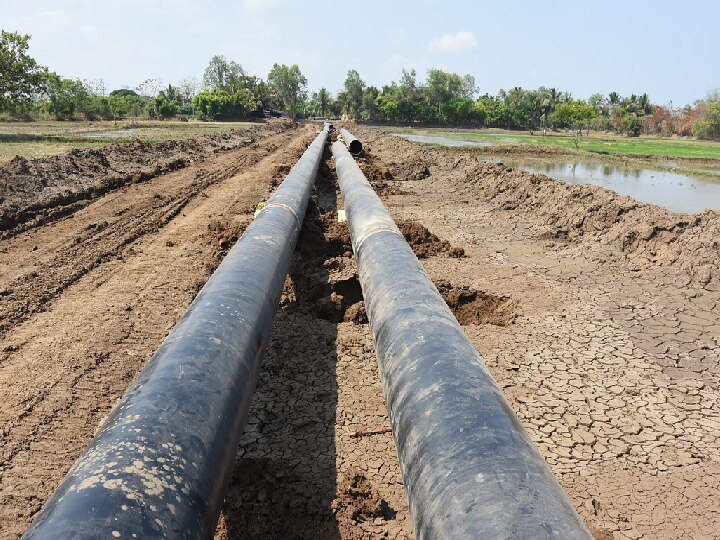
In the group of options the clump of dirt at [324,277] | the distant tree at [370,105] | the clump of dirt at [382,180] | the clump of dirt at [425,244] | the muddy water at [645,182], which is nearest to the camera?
the clump of dirt at [324,277]

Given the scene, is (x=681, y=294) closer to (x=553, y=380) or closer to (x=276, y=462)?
(x=553, y=380)

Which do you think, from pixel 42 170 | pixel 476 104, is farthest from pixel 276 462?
pixel 476 104

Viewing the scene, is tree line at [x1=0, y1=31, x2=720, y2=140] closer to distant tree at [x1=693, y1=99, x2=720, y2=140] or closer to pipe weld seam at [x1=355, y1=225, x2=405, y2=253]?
distant tree at [x1=693, y1=99, x2=720, y2=140]

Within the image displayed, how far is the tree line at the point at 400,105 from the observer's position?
6388 cm

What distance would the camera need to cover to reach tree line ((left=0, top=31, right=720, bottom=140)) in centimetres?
6388

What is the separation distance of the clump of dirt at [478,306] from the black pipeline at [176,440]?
148 inches

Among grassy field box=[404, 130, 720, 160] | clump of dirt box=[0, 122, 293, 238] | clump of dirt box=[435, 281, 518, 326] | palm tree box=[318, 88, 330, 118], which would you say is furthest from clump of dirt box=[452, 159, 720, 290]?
palm tree box=[318, 88, 330, 118]

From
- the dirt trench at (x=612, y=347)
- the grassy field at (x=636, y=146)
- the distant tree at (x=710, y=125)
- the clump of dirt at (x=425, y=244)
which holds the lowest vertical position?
the dirt trench at (x=612, y=347)

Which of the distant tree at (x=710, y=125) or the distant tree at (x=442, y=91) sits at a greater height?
the distant tree at (x=442, y=91)

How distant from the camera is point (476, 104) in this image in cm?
9131

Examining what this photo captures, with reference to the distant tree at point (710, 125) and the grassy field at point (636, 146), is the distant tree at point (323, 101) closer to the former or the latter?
the grassy field at point (636, 146)

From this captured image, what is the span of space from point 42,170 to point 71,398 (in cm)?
1175

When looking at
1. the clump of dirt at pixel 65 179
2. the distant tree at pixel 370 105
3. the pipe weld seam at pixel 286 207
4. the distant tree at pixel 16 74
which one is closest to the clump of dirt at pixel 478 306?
the pipe weld seam at pixel 286 207

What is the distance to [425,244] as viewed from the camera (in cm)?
970
